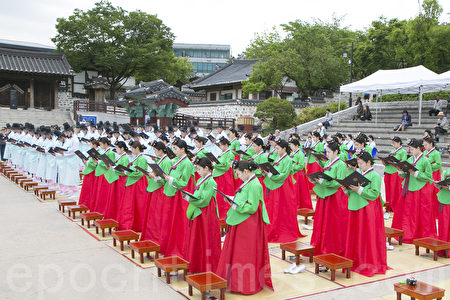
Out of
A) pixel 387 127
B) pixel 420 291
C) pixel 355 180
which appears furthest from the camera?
pixel 387 127

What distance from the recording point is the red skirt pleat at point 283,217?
8312mm

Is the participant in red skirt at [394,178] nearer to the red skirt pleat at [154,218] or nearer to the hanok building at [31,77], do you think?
the red skirt pleat at [154,218]

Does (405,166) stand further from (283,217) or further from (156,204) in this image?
(156,204)

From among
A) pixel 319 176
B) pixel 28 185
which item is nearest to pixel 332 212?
pixel 319 176

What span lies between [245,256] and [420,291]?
7.22ft

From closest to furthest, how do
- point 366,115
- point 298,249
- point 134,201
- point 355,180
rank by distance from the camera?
1. point 355,180
2. point 298,249
3. point 134,201
4. point 366,115

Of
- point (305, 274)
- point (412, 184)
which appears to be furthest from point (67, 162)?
point (412, 184)

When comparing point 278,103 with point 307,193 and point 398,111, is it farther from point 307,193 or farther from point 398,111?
point 307,193

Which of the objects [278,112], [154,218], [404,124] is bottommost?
[154,218]

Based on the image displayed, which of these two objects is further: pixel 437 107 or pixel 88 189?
pixel 437 107

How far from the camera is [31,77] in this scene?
33.3m

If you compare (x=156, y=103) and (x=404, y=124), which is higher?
(x=156, y=103)

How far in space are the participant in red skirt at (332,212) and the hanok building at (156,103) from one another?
16.1m

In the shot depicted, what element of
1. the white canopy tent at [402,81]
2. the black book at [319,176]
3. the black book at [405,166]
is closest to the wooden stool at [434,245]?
the black book at [405,166]
